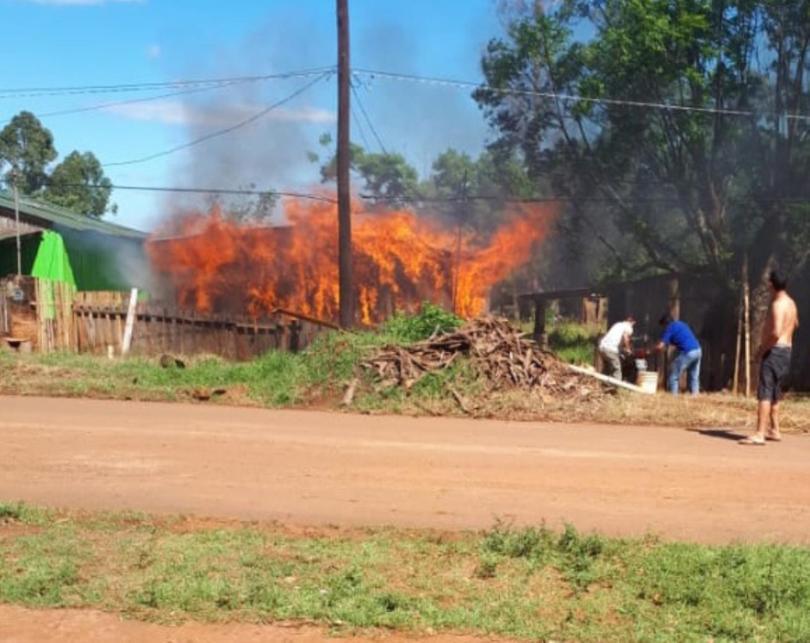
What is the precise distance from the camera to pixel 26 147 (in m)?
43.7

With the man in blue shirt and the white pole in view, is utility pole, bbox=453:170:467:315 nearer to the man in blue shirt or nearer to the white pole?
the white pole

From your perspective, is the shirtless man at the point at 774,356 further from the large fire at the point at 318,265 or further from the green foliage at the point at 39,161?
the green foliage at the point at 39,161

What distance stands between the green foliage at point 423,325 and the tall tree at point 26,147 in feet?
108

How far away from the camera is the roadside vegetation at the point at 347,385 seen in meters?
12.6

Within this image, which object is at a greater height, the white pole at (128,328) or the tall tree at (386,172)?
the tall tree at (386,172)

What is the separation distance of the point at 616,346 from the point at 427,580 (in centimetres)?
1122

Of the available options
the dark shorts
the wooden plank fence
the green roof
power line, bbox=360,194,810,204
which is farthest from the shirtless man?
the green roof

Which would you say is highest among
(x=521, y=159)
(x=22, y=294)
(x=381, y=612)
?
(x=521, y=159)

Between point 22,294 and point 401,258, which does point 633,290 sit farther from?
point 22,294

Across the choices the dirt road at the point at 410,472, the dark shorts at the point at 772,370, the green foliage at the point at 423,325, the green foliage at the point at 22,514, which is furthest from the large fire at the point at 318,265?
the green foliage at the point at 22,514

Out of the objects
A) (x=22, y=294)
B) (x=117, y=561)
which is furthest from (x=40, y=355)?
(x=117, y=561)

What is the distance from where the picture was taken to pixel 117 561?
18.5ft

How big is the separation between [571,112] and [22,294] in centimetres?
1189

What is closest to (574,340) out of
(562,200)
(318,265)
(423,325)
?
(562,200)
